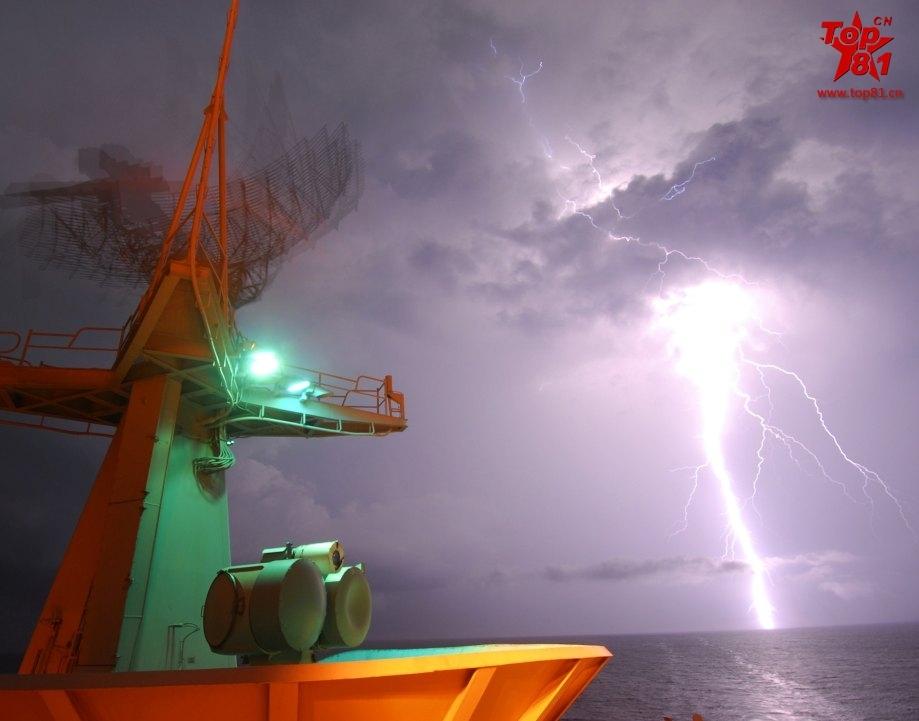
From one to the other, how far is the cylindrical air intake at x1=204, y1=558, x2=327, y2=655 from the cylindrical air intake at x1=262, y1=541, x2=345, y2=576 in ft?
3.88

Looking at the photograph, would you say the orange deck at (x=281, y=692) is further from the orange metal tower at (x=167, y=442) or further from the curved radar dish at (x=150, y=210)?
the curved radar dish at (x=150, y=210)


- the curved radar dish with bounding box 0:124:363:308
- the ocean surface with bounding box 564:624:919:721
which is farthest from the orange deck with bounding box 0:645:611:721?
the ocean surface with bounding box 564:624:919:721

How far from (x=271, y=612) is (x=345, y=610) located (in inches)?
39.7

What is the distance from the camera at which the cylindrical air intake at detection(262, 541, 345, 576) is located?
8961 mm

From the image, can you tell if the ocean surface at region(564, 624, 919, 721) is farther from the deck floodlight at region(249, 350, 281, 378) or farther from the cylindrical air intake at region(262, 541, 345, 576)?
the cylindrical air intake at region(262, 541, 345, 576)

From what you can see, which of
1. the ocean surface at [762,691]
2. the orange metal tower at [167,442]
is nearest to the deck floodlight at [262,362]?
the orange metal tower at [167,442]

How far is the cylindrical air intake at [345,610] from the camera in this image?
7.71 m

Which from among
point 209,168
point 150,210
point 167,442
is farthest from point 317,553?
point 150,210

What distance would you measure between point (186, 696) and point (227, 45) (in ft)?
43.0

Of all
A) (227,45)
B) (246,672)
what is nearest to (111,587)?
(246,672)

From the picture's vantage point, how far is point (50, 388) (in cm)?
1488

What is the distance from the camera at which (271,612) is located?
23.7ft

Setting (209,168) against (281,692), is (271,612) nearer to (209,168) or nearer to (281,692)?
(281,692)

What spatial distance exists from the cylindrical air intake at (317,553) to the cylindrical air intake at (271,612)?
118cm
